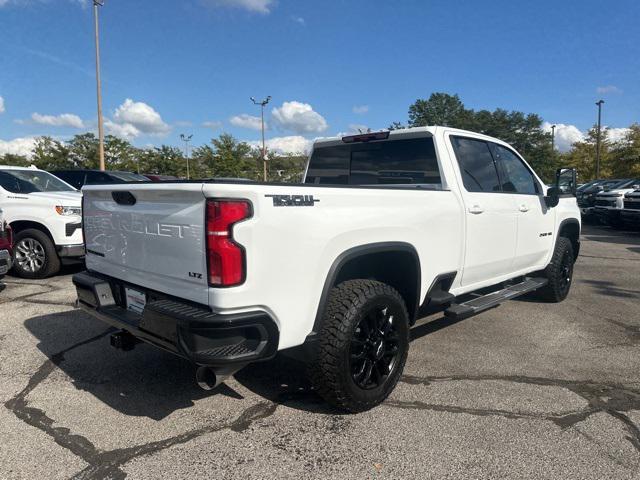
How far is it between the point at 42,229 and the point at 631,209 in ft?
46.7

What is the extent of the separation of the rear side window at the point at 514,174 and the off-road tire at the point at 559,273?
968 mm

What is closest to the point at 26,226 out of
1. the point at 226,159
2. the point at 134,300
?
the point at 134,300

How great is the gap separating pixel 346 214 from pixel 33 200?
6.00 metres

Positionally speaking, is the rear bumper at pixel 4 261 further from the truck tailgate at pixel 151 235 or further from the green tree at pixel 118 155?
the green tree at pixel 118 155

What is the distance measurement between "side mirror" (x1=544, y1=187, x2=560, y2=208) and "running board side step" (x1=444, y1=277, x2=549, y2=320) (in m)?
→ 0.87

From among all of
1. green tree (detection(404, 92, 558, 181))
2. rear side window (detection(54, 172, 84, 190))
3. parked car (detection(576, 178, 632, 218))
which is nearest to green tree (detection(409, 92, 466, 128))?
green tree (detection(404, 92, 558, 181))

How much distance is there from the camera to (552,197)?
515 cm

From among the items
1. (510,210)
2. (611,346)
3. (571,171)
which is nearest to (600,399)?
(611,346)

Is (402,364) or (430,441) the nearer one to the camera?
(430,441)

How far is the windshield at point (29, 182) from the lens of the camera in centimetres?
729

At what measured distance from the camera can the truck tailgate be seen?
2.50m

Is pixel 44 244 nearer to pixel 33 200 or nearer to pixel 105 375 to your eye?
pixel 33 200

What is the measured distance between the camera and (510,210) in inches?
177

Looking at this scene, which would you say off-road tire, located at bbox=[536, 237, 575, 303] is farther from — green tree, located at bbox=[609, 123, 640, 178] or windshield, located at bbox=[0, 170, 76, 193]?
green tree, located at bbox=[609, 123, 640, 178]
